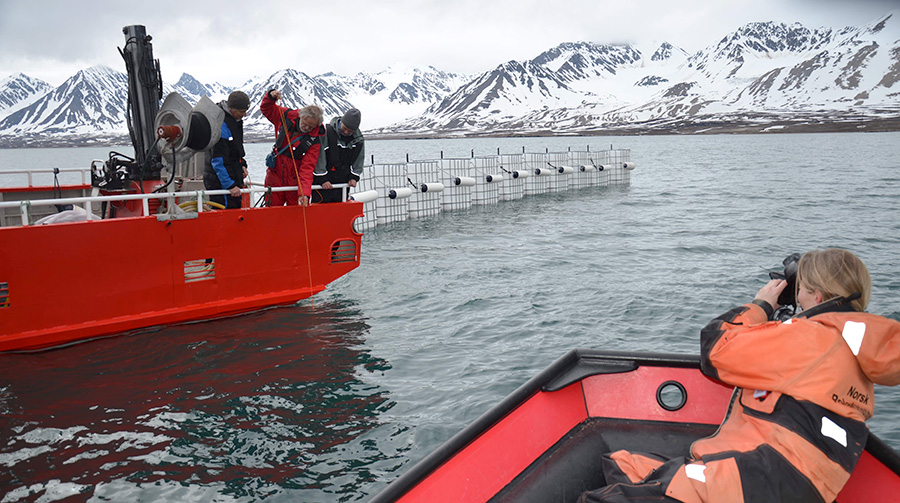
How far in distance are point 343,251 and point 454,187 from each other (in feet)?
46.1

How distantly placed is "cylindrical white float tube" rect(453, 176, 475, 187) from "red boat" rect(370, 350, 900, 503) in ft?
65.7

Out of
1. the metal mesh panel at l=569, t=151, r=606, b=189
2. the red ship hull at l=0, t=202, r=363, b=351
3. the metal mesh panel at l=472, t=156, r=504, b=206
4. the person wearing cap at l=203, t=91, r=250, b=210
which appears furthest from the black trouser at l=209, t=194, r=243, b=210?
the metal mesh panel at l=569, t=151, r=606, b=189

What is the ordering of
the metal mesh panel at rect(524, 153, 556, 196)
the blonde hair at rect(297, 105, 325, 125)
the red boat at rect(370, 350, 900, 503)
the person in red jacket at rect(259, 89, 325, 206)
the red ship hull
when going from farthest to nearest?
the metal mesh panel at rect(524, 153, 556, 196)
the person in red jacket at rect(259, 89, 325, 206)
the blonde hair at rect(297, 105, 325, 125)
the red ship hull
the red boat at rect(370, 350, 900, 503)

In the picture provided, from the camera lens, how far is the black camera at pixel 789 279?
11.6 feet

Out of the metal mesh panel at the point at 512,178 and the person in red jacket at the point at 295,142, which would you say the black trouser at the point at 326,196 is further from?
the metal mesh panel at the point at 512,178

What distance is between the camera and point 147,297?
8.78 m

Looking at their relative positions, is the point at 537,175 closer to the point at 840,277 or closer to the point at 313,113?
the point at 313,113

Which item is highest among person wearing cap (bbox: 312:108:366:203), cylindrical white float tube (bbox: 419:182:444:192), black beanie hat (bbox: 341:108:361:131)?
black beanie hat (bbox: 341:108:361:131)

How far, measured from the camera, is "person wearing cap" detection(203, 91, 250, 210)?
9.11 meters

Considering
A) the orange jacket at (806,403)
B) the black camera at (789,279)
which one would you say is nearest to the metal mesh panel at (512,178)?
the black camera at (789,279)

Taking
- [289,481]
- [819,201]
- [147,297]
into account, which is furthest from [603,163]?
[289,481]

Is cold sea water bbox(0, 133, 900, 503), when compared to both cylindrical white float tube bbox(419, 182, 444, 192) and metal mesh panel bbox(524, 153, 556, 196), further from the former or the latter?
metal mesh panel bbox(524, 153, 556, 196)

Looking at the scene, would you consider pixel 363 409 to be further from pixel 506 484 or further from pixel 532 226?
pixel 532 226

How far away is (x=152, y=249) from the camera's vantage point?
28.3 feet
